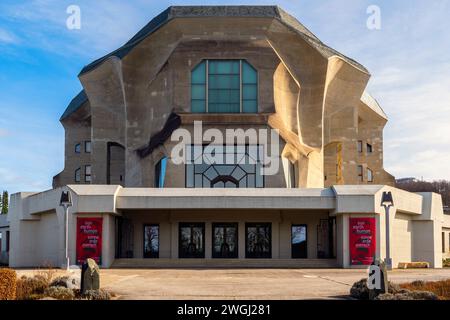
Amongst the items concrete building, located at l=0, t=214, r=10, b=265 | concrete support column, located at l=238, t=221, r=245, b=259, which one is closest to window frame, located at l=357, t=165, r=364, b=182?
concrete support column, located at l=238, t=221, r=245, b=259

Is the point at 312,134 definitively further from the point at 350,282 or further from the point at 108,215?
the point at 350,282

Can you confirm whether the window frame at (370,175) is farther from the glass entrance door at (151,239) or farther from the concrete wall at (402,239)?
the glass entrance door at (151,239)

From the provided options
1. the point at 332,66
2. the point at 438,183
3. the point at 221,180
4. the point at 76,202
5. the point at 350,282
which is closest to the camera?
the point at 350,282

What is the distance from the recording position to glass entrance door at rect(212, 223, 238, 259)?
4069cm

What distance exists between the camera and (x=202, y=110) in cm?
4616

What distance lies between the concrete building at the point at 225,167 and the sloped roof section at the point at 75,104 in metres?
0.99

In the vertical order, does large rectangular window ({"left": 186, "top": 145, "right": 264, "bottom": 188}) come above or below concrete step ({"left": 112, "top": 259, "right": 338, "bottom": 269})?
above

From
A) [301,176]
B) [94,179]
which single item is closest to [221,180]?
[301,176]

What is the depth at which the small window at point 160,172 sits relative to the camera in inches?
1804

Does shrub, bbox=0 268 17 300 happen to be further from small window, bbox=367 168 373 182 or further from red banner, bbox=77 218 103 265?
small window, bbox=367 168 373 182

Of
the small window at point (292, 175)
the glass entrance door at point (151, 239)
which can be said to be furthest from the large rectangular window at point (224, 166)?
the glass entrance door at point (151, 239)

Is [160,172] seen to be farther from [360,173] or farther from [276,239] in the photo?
[360,173]

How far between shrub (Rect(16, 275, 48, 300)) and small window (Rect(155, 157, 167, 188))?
24618 mm

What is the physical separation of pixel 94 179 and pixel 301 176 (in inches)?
719
